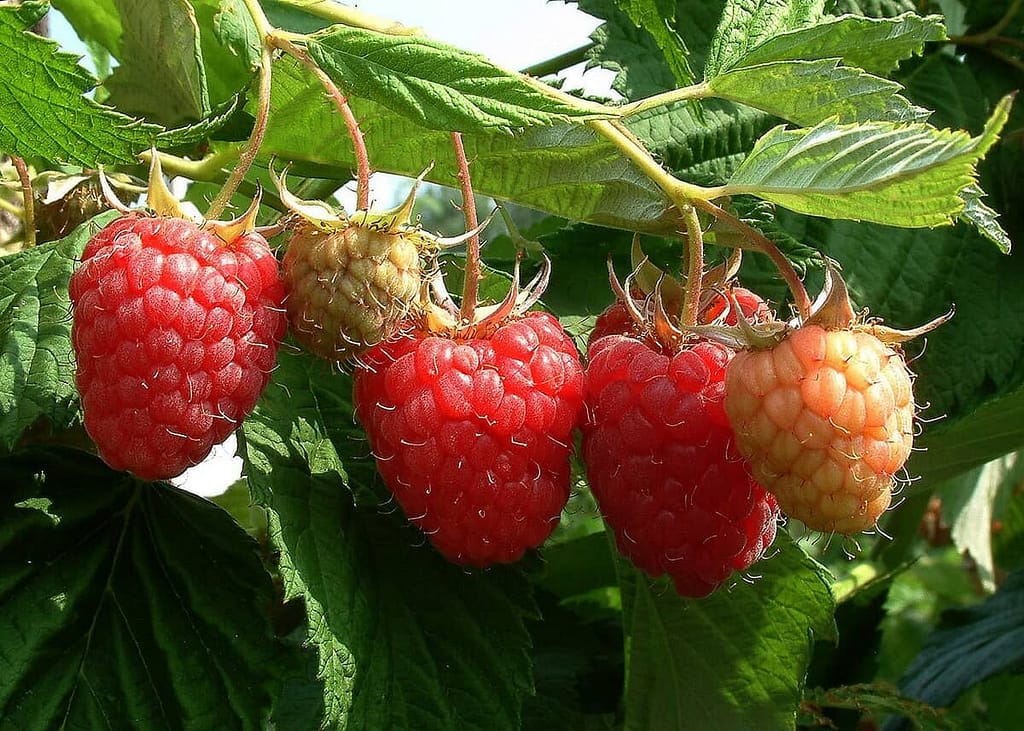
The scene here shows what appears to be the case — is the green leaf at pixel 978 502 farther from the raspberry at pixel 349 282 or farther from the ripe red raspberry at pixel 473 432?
the raspberry at pixel 349 282

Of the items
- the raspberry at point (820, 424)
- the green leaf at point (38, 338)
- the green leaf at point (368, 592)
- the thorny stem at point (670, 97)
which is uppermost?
the thorny stem at point (670, 97)

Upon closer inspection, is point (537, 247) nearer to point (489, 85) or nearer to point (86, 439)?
point (489, 85)

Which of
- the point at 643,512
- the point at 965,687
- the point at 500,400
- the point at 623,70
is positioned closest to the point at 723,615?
the point at 643,512

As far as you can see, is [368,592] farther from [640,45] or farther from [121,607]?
[640,45]

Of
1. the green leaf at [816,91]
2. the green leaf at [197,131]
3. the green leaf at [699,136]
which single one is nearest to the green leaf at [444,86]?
the green leaf at [197,131]

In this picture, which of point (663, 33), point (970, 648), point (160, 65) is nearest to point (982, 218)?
point (663, 33)

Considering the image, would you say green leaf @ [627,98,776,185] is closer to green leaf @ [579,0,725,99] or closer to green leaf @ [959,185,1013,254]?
green leaf @ [579,0,725,99]
